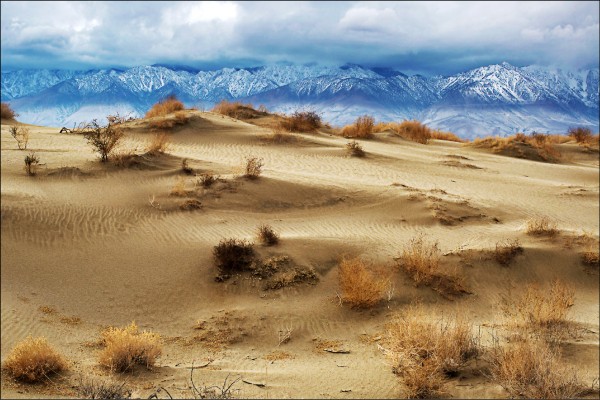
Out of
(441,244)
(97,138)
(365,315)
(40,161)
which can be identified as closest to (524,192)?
(441,244)

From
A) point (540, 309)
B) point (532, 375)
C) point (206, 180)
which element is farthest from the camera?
point (206, 180)

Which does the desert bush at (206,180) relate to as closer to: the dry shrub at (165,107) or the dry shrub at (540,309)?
the dry shrub at (540,309)

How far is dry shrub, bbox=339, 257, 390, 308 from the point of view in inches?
391

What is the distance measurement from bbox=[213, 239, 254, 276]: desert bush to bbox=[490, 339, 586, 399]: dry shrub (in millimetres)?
5651

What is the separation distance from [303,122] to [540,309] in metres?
21.7

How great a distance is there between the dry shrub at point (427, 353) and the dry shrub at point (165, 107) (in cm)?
2499

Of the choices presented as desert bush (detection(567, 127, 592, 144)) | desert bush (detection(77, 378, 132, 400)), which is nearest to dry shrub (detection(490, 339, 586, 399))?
desert bush (detection(77, 378, 132, 400))

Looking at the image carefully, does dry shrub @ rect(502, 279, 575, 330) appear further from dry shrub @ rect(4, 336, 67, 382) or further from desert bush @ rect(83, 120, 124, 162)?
desert bush @ rect(83, 120, 124, 162)

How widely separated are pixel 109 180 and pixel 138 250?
458 cm

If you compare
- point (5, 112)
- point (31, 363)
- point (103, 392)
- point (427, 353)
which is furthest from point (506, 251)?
point (5, 112)

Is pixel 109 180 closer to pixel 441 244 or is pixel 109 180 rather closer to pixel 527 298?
pixel 441 244

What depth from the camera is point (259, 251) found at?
1142cm

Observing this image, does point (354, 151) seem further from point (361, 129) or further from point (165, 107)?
point (165, 107)

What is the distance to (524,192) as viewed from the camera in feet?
64.1
